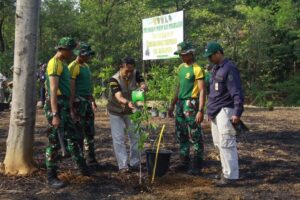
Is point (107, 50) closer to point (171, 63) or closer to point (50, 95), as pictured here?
point (171, 63)

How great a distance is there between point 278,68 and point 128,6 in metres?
11.4

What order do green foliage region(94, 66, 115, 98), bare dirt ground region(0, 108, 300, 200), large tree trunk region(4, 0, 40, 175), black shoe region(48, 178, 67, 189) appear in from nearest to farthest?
bare dirt ground region(0, 108, 300, 200) → black shoe region(48, 178, 67, 189) → large tree trunk region(4, 0, 40, 175) → green foliage region(94, 66, 115, 98)

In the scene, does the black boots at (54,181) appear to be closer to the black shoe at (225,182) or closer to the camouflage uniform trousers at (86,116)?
the camouflage uniform trousers at (86,116)

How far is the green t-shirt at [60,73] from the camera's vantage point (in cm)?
543

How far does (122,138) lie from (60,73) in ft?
4.68

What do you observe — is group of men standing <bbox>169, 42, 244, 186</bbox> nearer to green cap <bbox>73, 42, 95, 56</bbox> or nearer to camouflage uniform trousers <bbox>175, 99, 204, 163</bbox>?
camouflage uniform trousers <bbox>175, 99, 204, 163</bbox>

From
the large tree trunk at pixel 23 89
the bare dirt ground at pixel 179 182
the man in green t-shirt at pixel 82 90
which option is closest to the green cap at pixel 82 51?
the man in green t-shirt at pixel 82 90

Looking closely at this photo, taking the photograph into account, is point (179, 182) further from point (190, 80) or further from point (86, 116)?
point (86, 116)

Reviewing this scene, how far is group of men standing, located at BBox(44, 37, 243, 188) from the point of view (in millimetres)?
5602

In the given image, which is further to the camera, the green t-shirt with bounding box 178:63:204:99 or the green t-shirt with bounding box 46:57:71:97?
the green t-shirt with bounding box 178:63:204:99

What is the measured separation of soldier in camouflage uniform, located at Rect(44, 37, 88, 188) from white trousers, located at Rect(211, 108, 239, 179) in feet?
5.91

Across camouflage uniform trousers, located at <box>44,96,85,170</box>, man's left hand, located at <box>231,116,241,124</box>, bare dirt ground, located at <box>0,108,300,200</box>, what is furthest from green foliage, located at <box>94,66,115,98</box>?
man's left hand, located at <box>231,116,241,124</box>

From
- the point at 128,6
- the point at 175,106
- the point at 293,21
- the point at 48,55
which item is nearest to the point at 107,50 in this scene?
the point at 128,6

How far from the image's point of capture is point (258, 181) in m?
6.11
